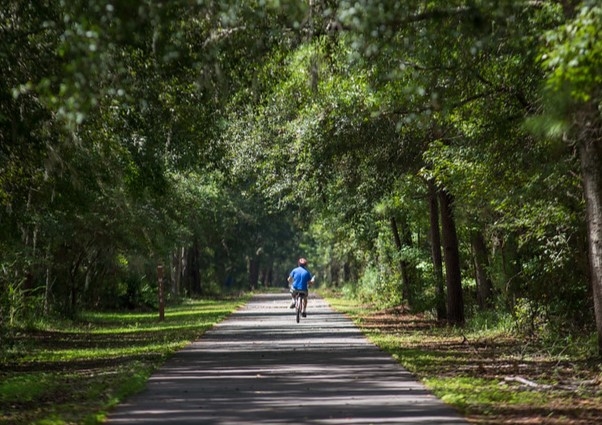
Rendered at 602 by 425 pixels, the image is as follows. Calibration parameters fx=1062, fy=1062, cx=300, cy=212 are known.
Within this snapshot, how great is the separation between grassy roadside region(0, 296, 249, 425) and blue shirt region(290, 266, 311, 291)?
9.68ft

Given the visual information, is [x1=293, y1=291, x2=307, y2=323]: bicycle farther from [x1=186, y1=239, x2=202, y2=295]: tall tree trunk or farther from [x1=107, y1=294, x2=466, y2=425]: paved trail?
[x1=186, y1=239, x2=202, y2=295]: tall tree trunk

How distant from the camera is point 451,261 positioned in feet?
90.1

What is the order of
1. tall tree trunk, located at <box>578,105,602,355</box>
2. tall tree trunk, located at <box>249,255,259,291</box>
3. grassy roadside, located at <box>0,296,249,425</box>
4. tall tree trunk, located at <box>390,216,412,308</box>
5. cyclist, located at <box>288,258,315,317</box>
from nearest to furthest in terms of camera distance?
grassy roadside, located at <box>0,296,249,425</box> < tall tree trunk, located at <box>578,105,602,355</box> < cyclist, located at <box>288,258,315,317</box> < tall tree trunk, located at <box>390,216,412,308</box> < tall tree trunk, located at <box>249,255,259,291</box>

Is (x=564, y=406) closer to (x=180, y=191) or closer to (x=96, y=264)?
(x=180, y=191)

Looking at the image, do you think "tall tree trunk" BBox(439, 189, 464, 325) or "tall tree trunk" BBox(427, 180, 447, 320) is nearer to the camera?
"tall tree trunk" BBox(439, 189, 464, 325)

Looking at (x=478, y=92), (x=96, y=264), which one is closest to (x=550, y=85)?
(x=478, y=92)

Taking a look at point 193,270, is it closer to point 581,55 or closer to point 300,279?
point 300,279

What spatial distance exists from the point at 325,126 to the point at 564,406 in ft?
41.0

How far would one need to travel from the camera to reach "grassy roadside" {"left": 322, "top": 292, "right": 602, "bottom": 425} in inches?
447

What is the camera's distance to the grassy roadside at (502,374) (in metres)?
11.4

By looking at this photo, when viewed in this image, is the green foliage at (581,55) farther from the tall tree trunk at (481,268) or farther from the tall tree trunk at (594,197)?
the tall tree trunk at (481,268)

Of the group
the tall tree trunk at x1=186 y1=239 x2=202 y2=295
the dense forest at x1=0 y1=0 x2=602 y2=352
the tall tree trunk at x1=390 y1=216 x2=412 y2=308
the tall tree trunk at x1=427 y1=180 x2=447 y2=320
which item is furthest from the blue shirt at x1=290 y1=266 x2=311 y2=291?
the tall tree trunk at x1=186 y1=239 x2=202 y2=295

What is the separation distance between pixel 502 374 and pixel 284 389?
142 inches

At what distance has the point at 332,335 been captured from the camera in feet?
83.1
